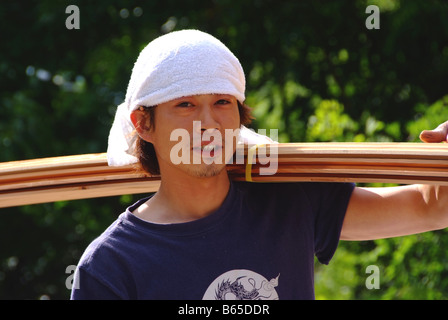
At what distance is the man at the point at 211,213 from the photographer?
1.96 meters

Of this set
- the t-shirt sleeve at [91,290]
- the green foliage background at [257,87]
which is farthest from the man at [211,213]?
the green foliage background at [257,87]

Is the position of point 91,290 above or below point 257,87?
below

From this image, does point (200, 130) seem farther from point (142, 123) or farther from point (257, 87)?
point (257, 87)

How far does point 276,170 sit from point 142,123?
37 centimetres

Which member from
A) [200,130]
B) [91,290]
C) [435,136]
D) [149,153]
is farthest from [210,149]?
[435,136]

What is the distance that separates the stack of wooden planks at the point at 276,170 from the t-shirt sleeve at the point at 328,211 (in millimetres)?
71

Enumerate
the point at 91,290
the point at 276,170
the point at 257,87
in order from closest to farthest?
the point at 91,290, the point at 276,170, the point at 257,87

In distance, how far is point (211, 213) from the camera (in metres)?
2.08

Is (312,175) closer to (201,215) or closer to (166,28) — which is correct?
(201,215)

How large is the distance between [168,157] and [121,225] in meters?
0.21

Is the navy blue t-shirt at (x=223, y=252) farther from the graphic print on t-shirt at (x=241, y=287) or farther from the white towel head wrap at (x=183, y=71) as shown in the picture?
the white towel head wrap at (x=183, y=71)

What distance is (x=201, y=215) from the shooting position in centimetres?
209

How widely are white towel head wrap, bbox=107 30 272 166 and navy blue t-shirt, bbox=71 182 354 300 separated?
292 millimetres
